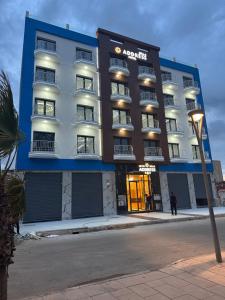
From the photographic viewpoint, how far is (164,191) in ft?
84.8

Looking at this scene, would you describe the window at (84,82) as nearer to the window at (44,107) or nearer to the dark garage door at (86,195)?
the window at (44,107)

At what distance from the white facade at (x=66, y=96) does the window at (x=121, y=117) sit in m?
1.95

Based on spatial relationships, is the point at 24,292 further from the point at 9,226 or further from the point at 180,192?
the point at 180,192

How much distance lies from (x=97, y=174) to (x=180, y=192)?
10.5 m

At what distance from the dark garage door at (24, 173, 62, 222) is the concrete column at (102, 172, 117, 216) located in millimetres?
4367

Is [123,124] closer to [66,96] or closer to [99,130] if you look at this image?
[99,130]

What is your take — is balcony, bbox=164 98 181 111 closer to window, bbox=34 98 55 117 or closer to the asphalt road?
window, bbox=34 98 55 117

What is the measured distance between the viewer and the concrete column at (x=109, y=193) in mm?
22672

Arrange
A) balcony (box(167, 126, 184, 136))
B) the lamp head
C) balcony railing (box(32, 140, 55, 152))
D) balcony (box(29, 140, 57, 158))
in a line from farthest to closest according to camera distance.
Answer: balcony (box(167, 126, 184, 136))
balcony railing (box(32, 140, 55, 152))
balcony (box(29, 140, 57, 158))
the lamp head

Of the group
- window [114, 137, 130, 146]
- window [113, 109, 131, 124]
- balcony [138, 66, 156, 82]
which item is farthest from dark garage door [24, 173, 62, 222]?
balcony [138, 66, 156, 82]

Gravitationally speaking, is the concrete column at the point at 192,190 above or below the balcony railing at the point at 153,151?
below

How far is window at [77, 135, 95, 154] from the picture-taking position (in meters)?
23.0

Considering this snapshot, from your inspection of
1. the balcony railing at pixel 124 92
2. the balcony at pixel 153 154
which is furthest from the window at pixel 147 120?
the balcony railing at pixel 124 92

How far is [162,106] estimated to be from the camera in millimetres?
28344
